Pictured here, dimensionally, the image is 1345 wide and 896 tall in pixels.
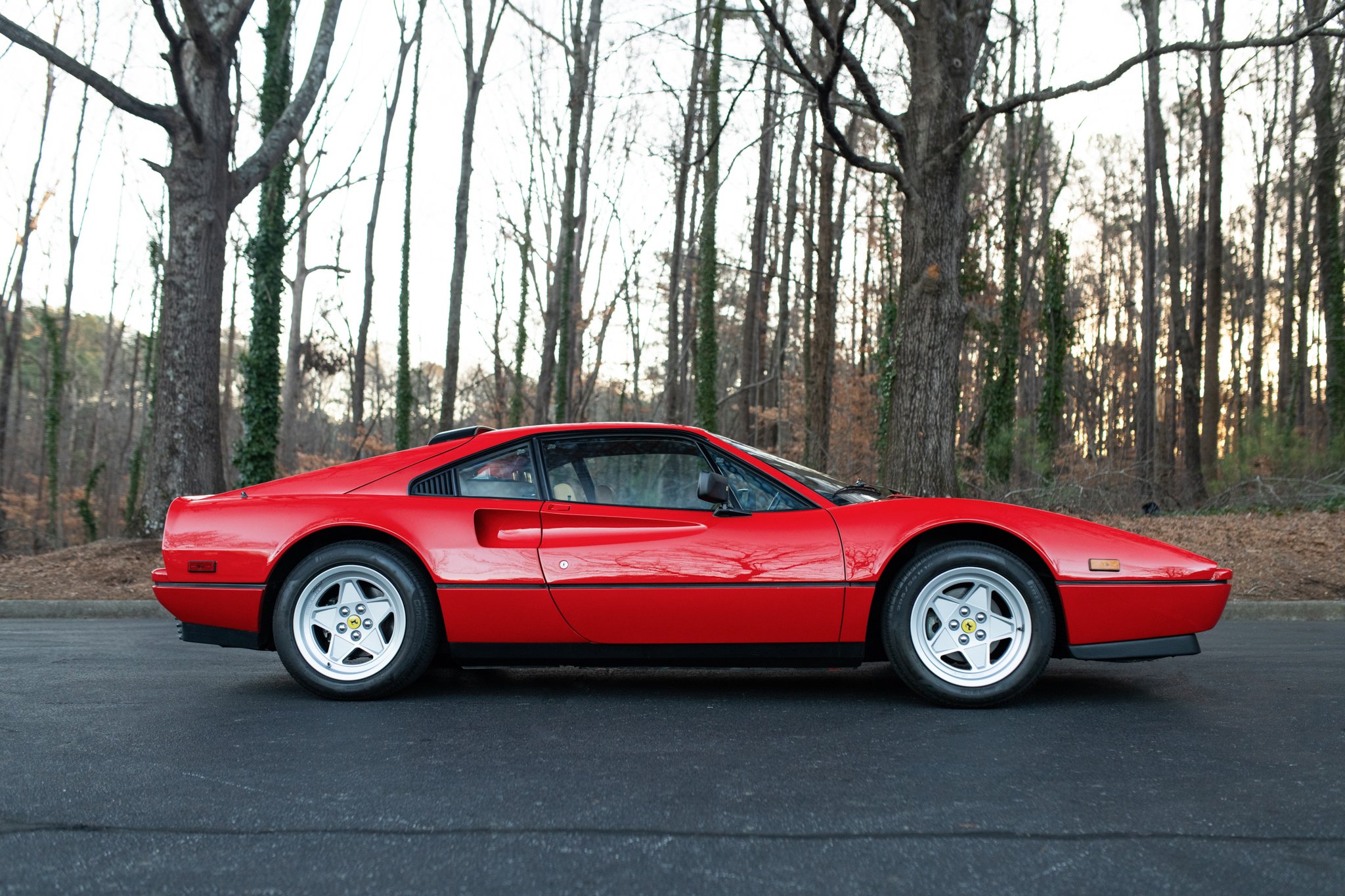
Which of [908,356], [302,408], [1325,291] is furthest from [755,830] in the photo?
[302,408]

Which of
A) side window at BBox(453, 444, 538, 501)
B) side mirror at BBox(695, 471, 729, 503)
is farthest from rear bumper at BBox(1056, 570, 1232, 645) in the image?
side window at BBox(453, 444, 538, 501)

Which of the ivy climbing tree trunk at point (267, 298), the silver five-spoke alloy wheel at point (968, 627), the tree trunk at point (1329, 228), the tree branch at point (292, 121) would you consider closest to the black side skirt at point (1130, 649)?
the silver five-spoke alloy wheel at point (968, 627)

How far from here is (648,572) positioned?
13.9ft

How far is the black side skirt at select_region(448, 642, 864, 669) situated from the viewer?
4215 millimetres

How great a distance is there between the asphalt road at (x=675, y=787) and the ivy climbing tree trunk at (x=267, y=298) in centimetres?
1073

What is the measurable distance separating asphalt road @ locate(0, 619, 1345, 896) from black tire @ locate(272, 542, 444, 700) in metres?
0.10

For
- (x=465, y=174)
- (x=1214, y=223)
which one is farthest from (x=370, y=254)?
(x=1214, y=223)

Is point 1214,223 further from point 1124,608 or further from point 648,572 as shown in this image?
point 648,572

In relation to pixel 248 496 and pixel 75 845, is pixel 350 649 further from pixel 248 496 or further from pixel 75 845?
pixel 75 845

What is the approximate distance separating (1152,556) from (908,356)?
5555mm

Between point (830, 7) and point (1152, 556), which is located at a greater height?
point (830, 7)

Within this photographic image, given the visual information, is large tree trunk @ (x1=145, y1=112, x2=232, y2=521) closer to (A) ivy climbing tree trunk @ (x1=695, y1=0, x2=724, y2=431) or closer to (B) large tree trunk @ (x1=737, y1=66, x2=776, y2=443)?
(A) ivy climbing tree trunk @ (x1=695, y1=0, x2=724, y2=431)

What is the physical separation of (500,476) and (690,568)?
3.32ft

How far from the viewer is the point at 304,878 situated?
2273mm
